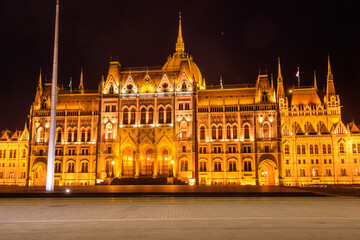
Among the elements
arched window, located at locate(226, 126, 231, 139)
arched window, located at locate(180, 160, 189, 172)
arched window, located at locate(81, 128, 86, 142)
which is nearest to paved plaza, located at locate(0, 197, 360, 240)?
arched window, located at locate(180, 160, 189, 172)

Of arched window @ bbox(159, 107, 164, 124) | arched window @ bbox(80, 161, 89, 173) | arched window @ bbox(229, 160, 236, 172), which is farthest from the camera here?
arched window @ bbox(80, 161, 89, 173)

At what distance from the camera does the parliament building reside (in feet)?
259

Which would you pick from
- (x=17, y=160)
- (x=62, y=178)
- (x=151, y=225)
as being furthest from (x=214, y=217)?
(x=17, y=160)

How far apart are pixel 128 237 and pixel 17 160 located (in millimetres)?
90988

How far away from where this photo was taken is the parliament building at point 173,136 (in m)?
79.0

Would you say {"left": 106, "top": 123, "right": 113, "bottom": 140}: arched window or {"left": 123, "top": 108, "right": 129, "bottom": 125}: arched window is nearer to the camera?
{"left": 106, "top": 123, "right": 113, "bottom": 140}: arched window

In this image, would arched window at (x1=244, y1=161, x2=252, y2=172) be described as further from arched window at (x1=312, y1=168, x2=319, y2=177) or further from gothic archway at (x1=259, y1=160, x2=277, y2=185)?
arched window at (x1=312, y1=168, x2=319, y2=177)

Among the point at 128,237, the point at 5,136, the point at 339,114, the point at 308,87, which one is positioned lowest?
the point at 128,237

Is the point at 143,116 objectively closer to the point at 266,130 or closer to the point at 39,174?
the point at 266,130

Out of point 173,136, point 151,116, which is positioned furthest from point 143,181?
point 151,116

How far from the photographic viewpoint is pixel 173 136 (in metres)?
79.0

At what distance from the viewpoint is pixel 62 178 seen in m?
84.2

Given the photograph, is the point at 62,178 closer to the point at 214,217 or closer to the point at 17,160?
the point at 17,160

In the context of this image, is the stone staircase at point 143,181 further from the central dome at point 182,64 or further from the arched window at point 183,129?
the central dome at point 182,64
